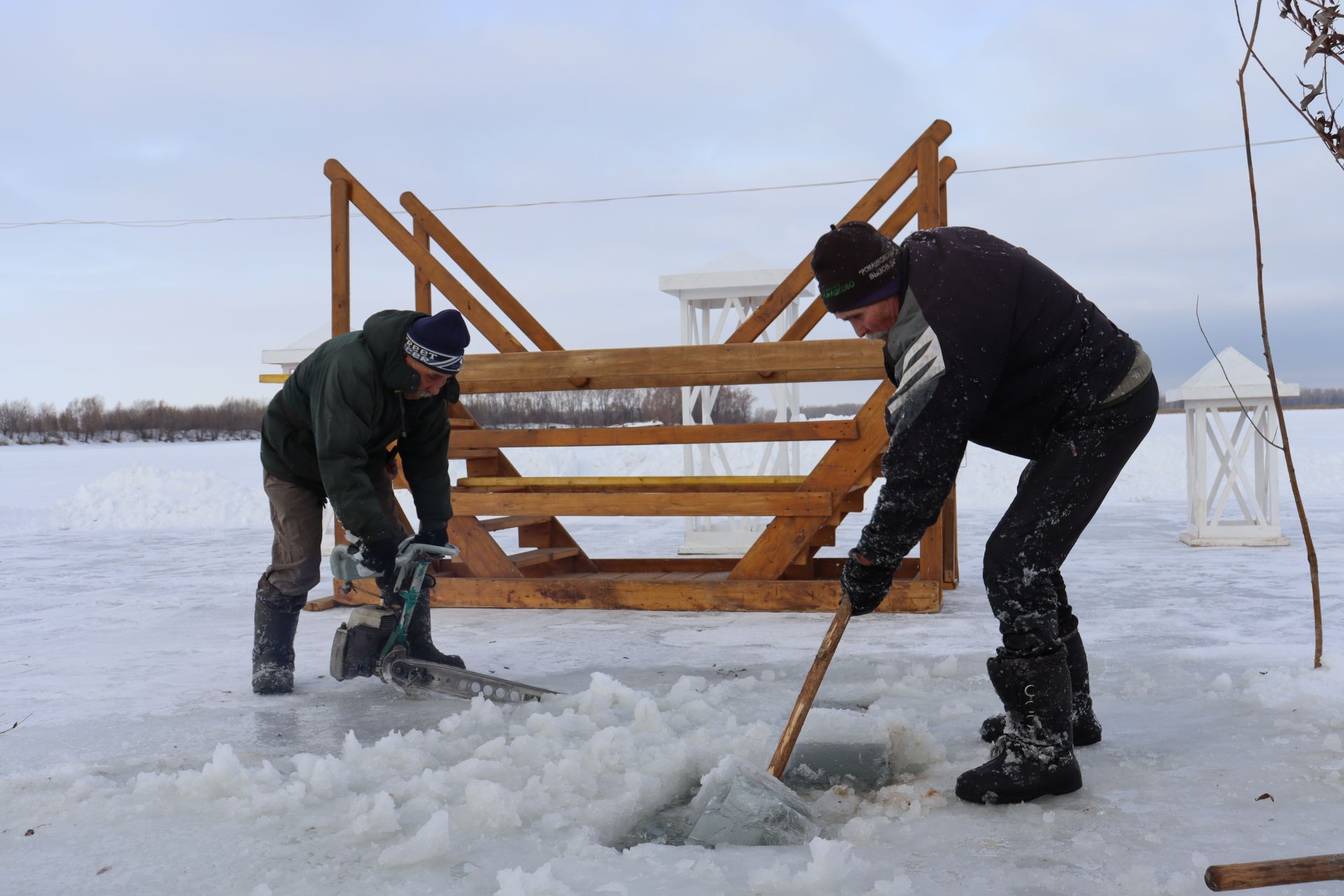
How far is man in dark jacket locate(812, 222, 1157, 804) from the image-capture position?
2.61 meters

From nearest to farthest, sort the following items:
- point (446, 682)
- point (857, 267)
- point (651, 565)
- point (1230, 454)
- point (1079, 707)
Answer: point (857, 267) → point (1079, 707) → point (446, 682) → point (651, 565) → point (1230, 454)

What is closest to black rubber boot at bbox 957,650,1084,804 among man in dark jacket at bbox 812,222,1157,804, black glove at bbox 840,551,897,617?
man in dark jacket at bbox 812,222,1157,804

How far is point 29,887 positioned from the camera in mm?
2348

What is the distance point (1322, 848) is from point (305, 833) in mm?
2408

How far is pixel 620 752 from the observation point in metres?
3.09

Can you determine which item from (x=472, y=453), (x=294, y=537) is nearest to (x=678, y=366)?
(x=472, y=453)

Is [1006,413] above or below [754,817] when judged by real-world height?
above

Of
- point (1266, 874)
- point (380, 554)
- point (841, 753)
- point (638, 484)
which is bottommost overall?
point (841, 753)

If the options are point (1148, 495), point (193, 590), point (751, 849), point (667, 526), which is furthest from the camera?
point (1148, 495)

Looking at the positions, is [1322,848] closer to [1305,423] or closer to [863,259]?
[863,259]

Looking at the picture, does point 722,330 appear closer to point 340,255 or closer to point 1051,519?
point 340,255

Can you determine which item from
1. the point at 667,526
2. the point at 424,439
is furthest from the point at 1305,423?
the point at 424,439

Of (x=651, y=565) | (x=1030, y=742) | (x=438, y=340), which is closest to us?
(x=1030, y=742)

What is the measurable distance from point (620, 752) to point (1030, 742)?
1157mm
